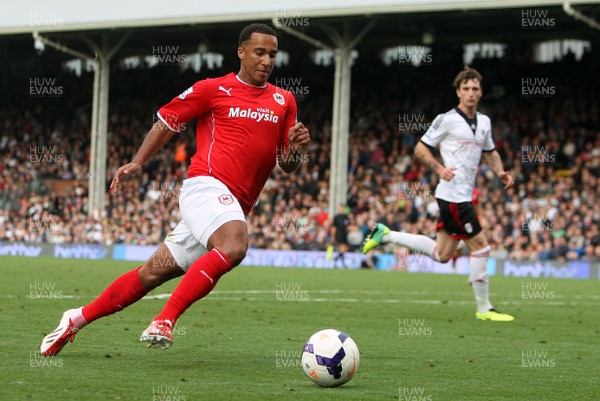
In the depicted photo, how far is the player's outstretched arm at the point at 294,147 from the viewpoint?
652 centimetres

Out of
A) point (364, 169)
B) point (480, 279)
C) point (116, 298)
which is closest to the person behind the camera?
point (116, 298)

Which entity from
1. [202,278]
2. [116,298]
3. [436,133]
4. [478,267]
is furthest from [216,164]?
[478,267]

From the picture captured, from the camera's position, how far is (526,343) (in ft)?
28.0

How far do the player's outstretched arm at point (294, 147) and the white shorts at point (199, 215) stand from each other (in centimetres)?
51

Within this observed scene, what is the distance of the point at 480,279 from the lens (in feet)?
36.5

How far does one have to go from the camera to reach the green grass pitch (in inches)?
218

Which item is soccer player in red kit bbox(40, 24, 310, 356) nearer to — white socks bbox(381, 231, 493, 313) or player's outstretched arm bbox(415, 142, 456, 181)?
player's outstretched arm bbox(415, 142, 456, 181)

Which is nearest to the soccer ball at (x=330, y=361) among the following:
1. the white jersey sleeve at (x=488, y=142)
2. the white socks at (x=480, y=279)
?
the white socks at (x=480, y=279)

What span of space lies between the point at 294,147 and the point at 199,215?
2.47ft

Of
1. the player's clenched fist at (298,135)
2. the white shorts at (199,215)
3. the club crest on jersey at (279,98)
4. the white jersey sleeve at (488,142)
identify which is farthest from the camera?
the white jersey sleeve at (488,142)

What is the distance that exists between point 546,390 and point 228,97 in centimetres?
263

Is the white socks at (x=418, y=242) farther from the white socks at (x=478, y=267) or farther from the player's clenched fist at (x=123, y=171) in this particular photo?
the player's clenched fist at (x=123, y=171)

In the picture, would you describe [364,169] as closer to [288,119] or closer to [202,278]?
[288,119]

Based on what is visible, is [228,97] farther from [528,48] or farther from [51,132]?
[51,132]
